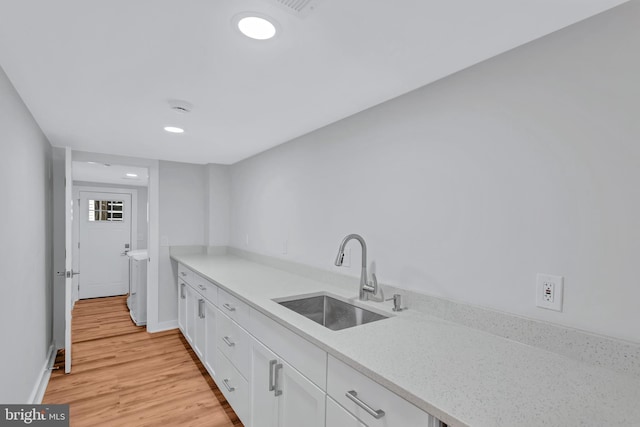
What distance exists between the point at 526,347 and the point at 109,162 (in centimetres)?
391

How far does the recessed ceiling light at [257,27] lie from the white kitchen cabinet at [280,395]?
4.40 feet

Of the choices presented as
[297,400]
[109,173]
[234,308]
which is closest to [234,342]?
[234,308]

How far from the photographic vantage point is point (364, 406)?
0.98 meters

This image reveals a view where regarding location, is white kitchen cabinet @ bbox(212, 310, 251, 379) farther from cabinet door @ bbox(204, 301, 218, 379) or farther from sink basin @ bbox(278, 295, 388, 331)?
sink basin @ bbox(278, 295, 388, 331)

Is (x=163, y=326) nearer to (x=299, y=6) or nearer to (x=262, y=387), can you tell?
(x=262, y=387)

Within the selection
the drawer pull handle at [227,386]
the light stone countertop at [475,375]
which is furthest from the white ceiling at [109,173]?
the light stone countertop at [475,375]

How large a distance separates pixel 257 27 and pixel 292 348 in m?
1.29

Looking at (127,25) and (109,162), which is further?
(109,162)

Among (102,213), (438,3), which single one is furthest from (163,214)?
(438,3)

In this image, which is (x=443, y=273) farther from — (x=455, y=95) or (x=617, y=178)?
(x=455, y=95)

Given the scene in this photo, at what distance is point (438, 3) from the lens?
38.3 inches

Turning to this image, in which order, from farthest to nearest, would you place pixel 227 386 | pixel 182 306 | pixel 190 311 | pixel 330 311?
pixel 182 306, pixel 190 311, pixel 227 386, pixel 330 311

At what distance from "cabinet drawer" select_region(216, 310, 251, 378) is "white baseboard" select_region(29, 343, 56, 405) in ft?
4.07

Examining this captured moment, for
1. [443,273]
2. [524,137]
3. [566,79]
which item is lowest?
[443,273]
